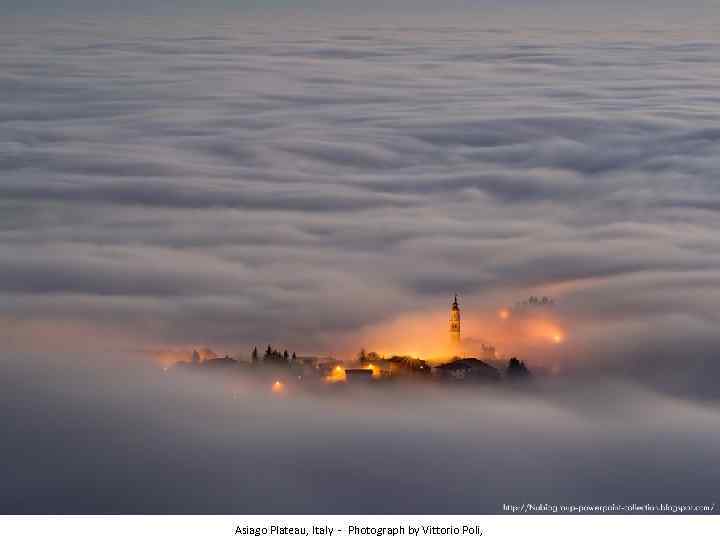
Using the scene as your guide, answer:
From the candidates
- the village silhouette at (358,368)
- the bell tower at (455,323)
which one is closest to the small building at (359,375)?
the village silhouette at (358,368)

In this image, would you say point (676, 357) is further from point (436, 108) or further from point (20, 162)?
point (436, 108)

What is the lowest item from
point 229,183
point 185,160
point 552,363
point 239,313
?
point 552,363

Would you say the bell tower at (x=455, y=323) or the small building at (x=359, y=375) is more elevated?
the bell tower at (x=455, y=323)

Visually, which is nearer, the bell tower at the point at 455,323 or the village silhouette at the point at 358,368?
the village silhouette at the point at 358,368

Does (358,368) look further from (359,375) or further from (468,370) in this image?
(468,370)

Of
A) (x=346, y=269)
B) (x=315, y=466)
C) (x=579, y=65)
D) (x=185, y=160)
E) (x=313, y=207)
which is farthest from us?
(x=579, y=65)

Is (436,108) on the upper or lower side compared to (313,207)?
upper

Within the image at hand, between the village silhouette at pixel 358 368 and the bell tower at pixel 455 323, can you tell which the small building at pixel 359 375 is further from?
the bell tower at pixel 455 323

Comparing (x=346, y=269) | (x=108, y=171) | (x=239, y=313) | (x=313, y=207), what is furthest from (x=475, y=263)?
(x=108, y=171)

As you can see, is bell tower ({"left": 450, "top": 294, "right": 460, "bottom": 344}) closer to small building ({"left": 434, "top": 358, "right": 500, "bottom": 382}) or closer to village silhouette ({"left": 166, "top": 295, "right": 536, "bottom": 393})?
village silhouette ({"left": 166, "top": 295, "right": 536, "bottom": 393})
